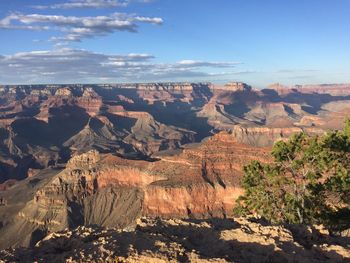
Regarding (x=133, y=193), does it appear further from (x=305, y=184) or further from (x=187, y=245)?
(x=187, y=245)

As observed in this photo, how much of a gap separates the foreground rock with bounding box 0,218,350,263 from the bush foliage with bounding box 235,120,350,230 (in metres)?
13.6

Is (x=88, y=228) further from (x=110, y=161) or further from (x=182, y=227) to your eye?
(x=110, y=161)

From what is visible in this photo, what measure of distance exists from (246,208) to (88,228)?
74.9ft

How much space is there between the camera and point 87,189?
3905 inches

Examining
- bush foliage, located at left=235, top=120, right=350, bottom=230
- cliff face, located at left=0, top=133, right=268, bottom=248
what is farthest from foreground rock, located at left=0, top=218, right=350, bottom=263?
cliff face, located at left=0, top=133, right=268, bottom=248

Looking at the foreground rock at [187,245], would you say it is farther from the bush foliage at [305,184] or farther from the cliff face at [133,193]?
the cliff face at [133,193]

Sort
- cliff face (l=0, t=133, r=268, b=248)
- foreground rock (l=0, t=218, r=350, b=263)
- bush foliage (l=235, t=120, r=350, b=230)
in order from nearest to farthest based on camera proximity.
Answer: foreground rock (l=0, t=218, r=350, b=263), bush foliage (l=235, t=120, r=350, b=230), cliff face (l=0, t=133, r=268, b=248)

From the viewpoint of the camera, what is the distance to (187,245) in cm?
1809

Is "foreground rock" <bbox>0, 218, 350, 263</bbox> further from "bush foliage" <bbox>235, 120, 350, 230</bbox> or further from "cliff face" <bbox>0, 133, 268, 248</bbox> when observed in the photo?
"cliff face" <bbox>0, 133, 268, 248</bbox>

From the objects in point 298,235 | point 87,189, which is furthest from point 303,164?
point 87,189

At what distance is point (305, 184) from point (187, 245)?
21516 millimetres

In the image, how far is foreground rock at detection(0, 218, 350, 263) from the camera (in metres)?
16.5

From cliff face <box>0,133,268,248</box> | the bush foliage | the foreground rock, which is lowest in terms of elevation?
cliff face <box>0,133,268,248</box>

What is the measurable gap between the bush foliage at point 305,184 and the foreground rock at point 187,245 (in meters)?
13.6
